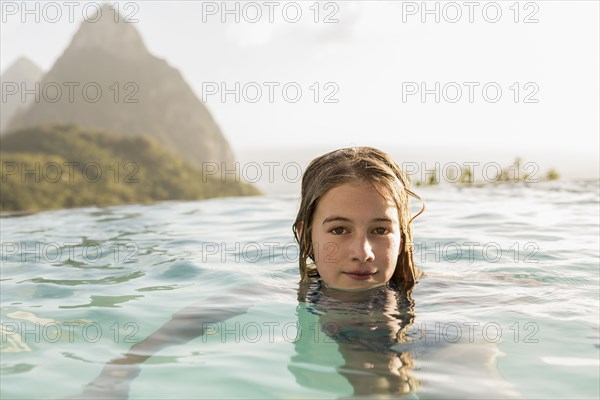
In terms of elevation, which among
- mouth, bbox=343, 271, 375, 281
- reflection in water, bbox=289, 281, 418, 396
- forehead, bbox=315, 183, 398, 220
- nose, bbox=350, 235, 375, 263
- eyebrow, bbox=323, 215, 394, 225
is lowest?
reflection in water, bbox=289, 281, 418, 396

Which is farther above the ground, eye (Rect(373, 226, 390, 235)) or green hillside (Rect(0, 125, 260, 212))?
green hillside (Rect(0, 125, 260, 212))

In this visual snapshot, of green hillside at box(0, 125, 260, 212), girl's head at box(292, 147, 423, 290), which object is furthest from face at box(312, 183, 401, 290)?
green hillside at box(0, 125, 260, 212)

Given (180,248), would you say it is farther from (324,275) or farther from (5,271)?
(324,275)

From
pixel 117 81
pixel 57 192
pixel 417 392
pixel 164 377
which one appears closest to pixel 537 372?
pixel 417 392

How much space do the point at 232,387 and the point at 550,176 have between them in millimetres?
16524

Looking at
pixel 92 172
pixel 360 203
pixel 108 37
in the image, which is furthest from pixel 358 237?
pixel 108 37

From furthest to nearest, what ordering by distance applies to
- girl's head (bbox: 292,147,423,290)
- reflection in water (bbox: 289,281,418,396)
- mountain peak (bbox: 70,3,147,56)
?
mountain peak (bbox: 70,3,147,56)
girl's head (bbox: 292,147,423,290)
reflection in water (bbox: 289,281,418,396)

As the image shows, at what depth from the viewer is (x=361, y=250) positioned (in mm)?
3883

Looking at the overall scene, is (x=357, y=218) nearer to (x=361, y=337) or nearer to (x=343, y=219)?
(x=343, y=219)

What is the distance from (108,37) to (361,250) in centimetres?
12514

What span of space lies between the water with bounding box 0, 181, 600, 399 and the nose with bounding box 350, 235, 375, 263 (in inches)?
14.1

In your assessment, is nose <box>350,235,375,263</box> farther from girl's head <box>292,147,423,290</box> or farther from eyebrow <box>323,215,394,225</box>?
eyebrow <box>323,215,394,225</box>

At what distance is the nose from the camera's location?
3871 millimetres

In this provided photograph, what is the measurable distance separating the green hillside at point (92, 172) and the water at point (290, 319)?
3553 cm
